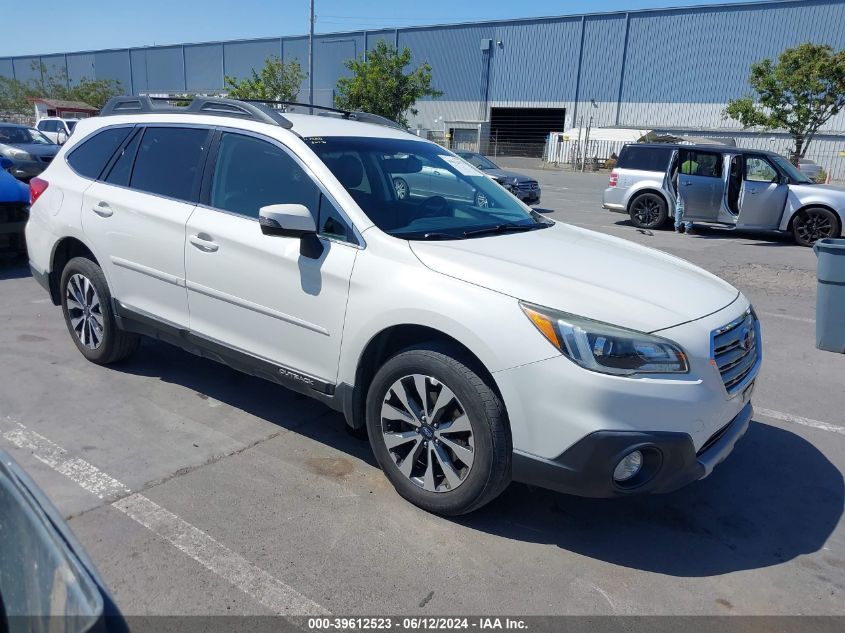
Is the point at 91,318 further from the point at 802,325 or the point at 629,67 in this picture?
the point at 629,67

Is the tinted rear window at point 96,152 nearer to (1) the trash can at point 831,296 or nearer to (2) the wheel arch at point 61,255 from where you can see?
(2) the wheel arch at point 61,255

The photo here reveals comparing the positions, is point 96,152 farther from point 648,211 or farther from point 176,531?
point 648,211

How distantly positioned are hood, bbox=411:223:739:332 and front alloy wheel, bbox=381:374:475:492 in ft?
1.89

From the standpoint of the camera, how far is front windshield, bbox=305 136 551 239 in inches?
144

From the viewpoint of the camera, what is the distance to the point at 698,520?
341 centimetres

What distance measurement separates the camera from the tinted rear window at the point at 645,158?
14312 millimetres

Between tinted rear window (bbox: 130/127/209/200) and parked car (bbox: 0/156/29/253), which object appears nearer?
tinted rear window (bbox: 130/127/209/200)

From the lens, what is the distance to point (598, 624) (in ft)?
8.66

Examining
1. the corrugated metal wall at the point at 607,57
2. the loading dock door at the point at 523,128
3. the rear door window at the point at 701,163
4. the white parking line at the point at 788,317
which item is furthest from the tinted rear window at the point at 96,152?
the loading dock door at the point at 523,128

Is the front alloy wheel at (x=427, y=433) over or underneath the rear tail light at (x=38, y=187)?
underneath

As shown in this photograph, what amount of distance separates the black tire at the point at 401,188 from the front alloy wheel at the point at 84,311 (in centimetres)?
237

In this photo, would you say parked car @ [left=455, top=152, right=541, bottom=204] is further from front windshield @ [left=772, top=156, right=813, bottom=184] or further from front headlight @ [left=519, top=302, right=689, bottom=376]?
front headlight @ [left=519, top=302, right=689, bottom=376]

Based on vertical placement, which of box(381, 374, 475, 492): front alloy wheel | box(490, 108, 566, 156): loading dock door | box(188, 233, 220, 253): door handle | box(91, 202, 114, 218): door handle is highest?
box(490, 108, 566, 156): loading dock door

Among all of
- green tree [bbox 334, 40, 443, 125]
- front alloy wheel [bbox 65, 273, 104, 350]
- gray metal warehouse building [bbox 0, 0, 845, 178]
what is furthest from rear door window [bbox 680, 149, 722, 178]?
gray metal warehouse building [bbox 0, 0, 845, 178]
